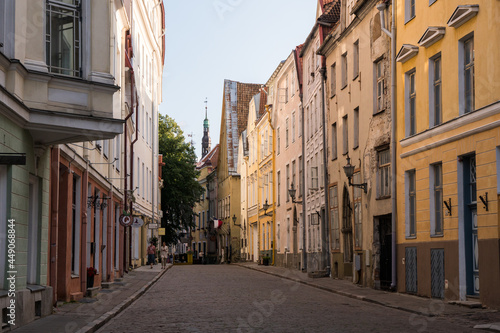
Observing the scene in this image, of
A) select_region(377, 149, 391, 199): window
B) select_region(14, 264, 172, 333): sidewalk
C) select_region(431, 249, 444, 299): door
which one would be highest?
select_region(377, 149, 391, 199): window

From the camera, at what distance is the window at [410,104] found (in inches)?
855

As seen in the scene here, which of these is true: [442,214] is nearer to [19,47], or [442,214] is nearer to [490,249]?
[490,249]

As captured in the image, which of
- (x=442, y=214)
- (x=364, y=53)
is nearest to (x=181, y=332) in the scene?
(x=442, y=214)

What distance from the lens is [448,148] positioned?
18828 millimetres

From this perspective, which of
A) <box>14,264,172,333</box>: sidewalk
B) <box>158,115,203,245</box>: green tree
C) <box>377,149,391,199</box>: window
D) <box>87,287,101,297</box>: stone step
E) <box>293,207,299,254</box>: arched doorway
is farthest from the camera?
<box>158,115,203,245</box>: green tree

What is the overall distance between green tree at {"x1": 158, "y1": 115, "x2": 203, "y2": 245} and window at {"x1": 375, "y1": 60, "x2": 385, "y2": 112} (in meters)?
41.1

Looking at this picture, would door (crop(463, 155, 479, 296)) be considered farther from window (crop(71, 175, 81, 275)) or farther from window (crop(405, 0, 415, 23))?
window (crop(71, 175, 81, 275))

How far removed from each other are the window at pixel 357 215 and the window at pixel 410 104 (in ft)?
17.4

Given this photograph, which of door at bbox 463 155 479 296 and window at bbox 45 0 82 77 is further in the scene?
door at bbox 463 155 479 296

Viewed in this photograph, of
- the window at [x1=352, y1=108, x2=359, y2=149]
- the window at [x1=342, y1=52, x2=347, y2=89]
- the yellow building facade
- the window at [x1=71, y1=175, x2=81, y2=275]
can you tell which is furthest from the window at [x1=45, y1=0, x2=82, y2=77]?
the window at [x1=342, y1=52, x2=347, y2=89]

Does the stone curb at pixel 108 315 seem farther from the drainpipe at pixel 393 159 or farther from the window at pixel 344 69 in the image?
the window at pixel 344 69

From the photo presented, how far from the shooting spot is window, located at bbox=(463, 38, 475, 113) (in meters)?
17.8

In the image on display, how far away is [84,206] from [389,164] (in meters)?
9.38

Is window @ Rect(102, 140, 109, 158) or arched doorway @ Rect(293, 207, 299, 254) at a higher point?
window @ Rect(102, 140, 109, 158)
